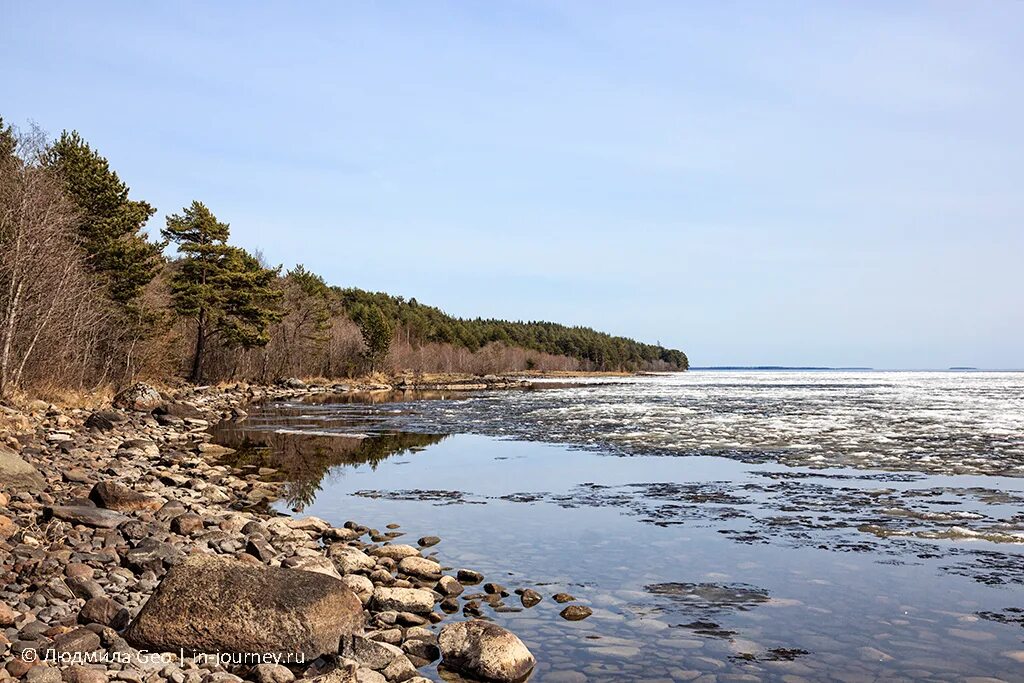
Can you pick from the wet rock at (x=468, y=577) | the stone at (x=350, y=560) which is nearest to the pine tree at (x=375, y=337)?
the stone at (x=350, y=560)

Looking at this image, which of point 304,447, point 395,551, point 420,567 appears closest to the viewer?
point 420,567

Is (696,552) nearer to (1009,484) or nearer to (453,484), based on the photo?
(453,484)

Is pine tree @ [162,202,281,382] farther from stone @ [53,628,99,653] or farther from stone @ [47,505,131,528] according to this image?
stone @ [53,628,99,653]

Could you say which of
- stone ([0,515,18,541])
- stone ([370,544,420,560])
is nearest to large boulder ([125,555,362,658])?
stone ([0,515,18,541])

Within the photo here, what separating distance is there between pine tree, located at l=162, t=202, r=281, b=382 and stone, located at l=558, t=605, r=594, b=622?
2007 inches

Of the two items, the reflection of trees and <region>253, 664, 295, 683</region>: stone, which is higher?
<region>253, 664, 295, 683</region>: stone

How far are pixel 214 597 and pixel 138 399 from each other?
107 ft

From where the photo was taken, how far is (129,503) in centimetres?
1341

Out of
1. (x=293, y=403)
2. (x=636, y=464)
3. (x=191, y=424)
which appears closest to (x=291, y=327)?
(x=293, y=403)

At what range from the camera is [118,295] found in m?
38.8

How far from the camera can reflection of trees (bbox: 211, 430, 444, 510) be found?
65.1 ft

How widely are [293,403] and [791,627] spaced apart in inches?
1874

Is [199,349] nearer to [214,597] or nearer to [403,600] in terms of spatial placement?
[403,600]

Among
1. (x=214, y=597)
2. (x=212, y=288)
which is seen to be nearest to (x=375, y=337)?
(x=212, y=288)
